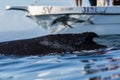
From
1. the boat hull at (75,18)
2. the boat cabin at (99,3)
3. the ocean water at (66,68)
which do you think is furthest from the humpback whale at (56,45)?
the ocean water at (66,68)

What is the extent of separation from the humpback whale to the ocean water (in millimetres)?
2082

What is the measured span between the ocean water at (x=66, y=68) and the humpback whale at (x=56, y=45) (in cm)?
208

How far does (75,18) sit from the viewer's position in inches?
500

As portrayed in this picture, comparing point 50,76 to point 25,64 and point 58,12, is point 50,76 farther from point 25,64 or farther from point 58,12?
point 58,12

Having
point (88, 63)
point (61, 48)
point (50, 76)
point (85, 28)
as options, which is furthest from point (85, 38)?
point (50, 76)

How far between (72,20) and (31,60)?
3.54 metres

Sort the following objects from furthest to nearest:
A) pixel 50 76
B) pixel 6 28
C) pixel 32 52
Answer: pixel 6 28 < pixel 32 52 < pixel 50 76

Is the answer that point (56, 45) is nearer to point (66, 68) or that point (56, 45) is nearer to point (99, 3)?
point (99, 3)

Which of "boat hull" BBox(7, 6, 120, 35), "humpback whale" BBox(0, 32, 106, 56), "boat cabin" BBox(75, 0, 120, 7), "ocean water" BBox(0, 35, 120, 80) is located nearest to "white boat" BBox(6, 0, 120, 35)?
"boat hull" BBox(7, 6, 120, 35)

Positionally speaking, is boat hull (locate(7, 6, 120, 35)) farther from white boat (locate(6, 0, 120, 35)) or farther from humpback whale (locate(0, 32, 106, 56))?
humpback whale (locate(0, 32, 106, 56))

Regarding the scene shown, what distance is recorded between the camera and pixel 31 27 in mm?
17922

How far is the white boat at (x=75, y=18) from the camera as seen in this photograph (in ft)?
40.8

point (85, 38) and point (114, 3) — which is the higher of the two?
point (114, 3)

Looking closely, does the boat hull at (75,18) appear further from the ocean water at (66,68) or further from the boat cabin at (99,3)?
the ocean water at (66,68)
